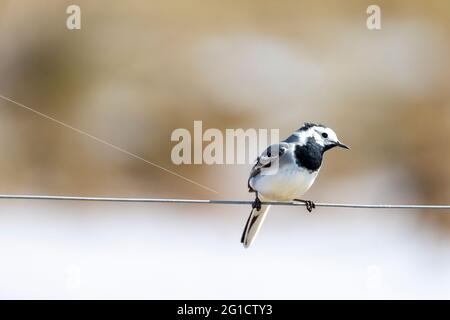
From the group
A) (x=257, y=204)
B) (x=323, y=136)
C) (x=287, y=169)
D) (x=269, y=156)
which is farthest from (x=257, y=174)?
(x=323, y=136)

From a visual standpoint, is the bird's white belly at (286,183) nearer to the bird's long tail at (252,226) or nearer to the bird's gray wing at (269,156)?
the bird's gray wing at (269,156)

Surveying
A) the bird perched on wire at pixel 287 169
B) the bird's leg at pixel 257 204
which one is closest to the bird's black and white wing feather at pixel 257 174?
the bird perched on wire at pixel 287 169

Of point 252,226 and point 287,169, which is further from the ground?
point 287,169

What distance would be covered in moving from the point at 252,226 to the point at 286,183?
61 centimetres

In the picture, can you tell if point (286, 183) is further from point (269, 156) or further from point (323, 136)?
point (323, 136)

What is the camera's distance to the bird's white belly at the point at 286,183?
7707 mm

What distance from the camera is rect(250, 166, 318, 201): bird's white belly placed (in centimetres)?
771

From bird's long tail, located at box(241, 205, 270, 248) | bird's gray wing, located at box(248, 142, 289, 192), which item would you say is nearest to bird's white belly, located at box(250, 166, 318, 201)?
bird's gray wing, located at box(248, 142, 289, 192)

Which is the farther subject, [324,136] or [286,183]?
[324,136]

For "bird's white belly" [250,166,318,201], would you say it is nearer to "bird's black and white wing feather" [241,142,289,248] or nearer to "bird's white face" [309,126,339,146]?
"bird's black and white wing feather" [241,142,289,248]

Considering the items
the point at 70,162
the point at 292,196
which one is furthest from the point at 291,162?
the point at 70,162

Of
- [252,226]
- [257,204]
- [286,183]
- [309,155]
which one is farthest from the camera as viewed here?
[252,226]

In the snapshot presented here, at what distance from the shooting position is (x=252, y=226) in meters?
8.10

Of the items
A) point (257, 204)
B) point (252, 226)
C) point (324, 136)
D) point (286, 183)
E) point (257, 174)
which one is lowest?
point (252, 226)
